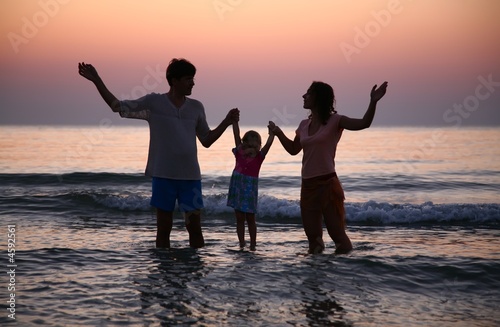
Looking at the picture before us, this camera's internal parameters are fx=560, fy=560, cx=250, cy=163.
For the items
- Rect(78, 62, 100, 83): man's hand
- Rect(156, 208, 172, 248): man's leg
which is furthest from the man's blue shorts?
Rect(78, 62, 100, 83): man's hand

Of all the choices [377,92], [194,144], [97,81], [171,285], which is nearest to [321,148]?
[377,92]

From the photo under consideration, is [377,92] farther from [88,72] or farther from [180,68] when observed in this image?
[88,72]

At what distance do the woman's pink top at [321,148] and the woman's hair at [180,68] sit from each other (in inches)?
60.0

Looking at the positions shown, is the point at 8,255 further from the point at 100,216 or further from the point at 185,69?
the point at 100,216

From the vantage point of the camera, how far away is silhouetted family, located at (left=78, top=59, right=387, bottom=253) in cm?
622

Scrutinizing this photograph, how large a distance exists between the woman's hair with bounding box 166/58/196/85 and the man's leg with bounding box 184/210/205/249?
61.4 inches

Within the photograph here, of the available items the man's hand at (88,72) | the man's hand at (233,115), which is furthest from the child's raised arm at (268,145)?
the man's hand at (88,72)

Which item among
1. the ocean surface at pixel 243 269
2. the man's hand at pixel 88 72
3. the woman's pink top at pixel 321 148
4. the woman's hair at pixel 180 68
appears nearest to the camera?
the ocean surface at pixel 243 269

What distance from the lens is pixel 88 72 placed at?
574 centimetres

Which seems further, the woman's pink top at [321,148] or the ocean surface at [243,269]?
the woman's pink top at [321,148]

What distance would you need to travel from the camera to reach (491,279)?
6.47 m

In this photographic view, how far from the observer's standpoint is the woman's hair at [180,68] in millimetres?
6184

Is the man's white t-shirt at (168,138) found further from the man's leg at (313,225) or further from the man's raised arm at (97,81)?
the man's leg at (313,225)

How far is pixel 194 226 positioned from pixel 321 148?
1.78m
